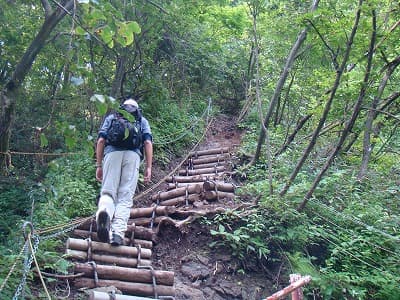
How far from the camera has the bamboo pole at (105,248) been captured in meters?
5.17

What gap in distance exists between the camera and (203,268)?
5914mm

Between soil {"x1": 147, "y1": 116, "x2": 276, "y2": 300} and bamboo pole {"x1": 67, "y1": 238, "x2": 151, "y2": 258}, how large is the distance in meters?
0.38

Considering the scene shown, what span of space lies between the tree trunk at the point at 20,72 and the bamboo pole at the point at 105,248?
90.7 inches

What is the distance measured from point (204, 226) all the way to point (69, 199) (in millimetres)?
2060

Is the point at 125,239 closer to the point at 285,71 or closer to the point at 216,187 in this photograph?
the point at 216,187

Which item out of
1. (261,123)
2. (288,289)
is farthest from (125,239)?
(261,123)

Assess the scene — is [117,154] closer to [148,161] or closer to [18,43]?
[148,161]

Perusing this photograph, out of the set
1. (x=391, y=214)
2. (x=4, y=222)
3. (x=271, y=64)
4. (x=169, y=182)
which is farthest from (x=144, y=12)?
(x=391, y=214)

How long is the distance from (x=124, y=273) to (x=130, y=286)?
19cm

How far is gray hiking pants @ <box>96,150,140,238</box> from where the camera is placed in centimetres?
570

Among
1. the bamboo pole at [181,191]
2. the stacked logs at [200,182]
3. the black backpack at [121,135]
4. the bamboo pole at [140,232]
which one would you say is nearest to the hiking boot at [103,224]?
the bamboo pole at [140,232]

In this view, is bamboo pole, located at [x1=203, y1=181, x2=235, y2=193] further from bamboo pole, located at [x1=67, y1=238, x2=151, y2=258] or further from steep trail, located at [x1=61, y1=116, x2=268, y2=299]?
bamboo pole, located at [x1=67, y1=238, x2=151, y2=258]

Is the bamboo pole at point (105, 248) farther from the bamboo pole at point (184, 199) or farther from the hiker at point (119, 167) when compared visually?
the bamboo pole at point (184, 199)

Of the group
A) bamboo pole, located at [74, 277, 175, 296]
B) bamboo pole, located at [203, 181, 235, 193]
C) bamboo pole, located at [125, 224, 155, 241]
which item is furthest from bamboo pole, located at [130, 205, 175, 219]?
bamboo pole, located at [74, 277, 175, 296]
